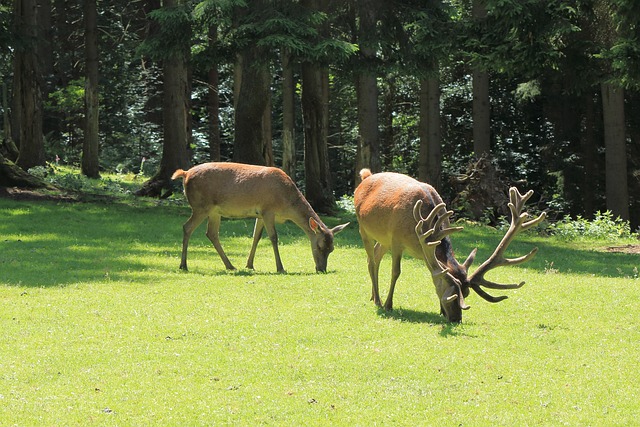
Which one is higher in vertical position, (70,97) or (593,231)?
(70,97)

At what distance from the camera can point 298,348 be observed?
10.3 meters

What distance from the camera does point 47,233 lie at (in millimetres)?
20000

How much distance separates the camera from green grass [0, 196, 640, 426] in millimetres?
8312

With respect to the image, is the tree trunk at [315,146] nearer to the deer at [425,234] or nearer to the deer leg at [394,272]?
the deer at [425,234]

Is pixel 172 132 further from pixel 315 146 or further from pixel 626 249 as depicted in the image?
pixel 626 249

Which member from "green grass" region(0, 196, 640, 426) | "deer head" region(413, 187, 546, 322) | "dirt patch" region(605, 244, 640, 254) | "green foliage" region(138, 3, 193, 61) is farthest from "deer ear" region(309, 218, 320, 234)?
"green foliage" region(138, 3, 193, 61)

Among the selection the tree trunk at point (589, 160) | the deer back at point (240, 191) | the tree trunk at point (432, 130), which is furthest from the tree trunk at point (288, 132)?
the tree trunk at point (589, 160)

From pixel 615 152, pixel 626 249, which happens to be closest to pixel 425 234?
pixel 626 249

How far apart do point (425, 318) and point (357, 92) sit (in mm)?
19603

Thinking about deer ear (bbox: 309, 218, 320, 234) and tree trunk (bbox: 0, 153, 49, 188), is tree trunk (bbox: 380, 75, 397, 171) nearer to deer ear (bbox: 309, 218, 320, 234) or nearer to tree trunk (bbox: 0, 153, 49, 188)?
tree trunk (bbox: 0, 153, 49, 188)

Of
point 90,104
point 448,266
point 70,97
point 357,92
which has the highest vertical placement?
point 70,97

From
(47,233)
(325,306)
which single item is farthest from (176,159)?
(325,306)

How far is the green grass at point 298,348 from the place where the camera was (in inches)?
327

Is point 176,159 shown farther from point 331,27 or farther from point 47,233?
point 47,233
